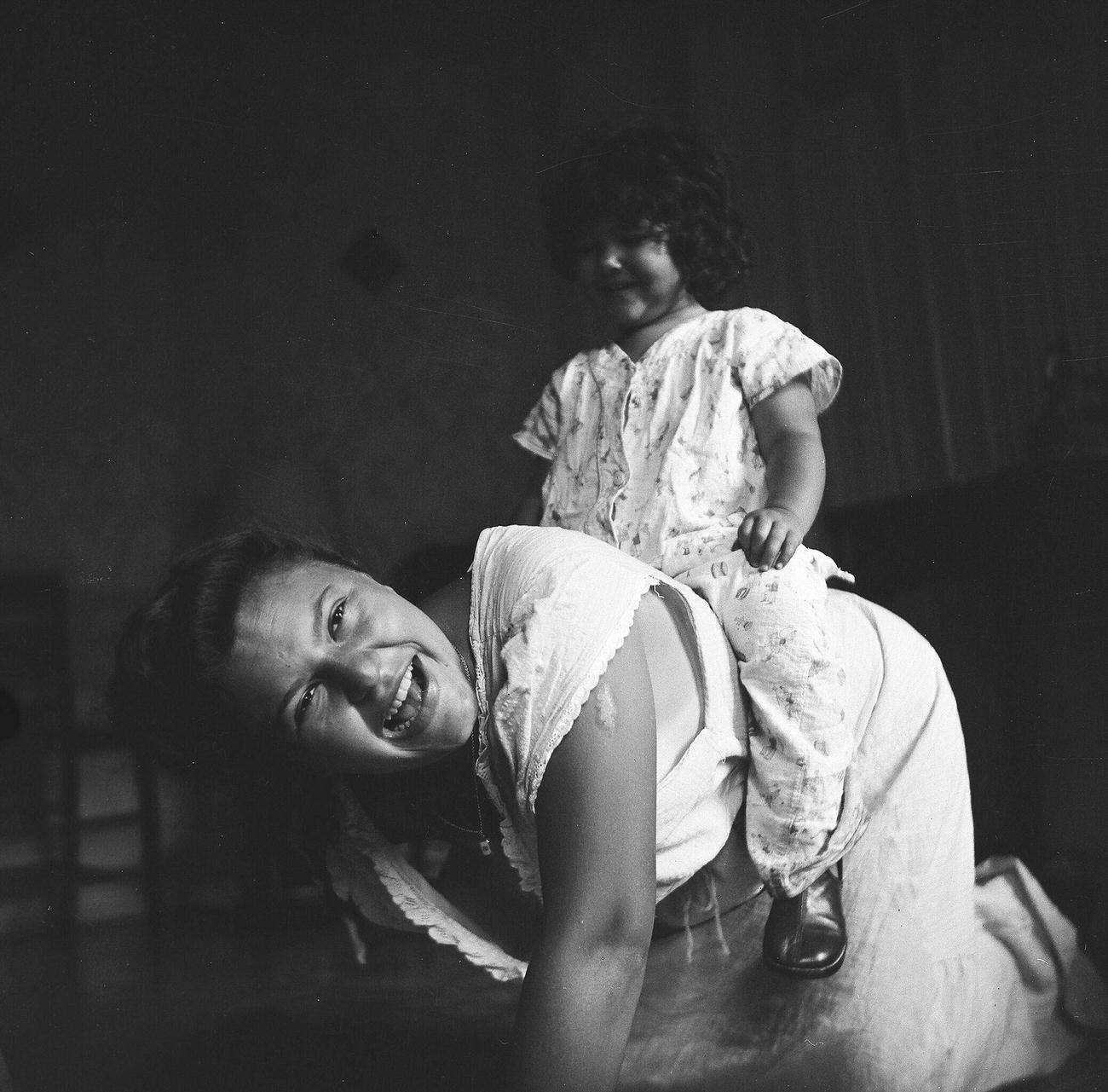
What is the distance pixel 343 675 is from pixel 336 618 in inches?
1.9

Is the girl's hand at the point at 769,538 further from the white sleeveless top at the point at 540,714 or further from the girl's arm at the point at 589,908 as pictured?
the girl's arm at the point at 589,908

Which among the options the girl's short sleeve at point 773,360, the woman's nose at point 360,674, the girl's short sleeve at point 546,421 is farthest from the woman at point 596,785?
the girl's short sleeve at point 773,360

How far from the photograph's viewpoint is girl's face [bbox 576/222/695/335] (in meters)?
0.99

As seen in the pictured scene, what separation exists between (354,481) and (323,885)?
35 cm

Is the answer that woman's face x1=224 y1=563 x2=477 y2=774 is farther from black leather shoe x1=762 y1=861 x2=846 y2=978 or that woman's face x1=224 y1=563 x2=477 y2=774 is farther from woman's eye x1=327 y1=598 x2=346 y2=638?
black leather shoe x1=762 y1=861 x2=846 y2=978

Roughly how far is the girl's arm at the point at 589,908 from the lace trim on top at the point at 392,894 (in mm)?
120

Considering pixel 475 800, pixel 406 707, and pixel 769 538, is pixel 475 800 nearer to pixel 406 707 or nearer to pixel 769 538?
pixel 406 707

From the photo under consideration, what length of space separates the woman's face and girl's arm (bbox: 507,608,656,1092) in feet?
0.41

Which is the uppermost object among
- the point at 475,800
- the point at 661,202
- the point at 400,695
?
the point at 661,202

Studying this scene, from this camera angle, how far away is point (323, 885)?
0.92 meters

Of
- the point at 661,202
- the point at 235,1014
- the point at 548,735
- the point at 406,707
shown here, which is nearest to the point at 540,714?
the point at 548,735

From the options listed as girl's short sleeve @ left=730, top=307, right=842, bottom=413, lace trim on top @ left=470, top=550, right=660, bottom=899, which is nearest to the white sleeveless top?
lace trim on top @ left=470, top=550, right=660, bottom=899

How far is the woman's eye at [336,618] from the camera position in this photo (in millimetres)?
855

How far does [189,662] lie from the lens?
87 centimetres
